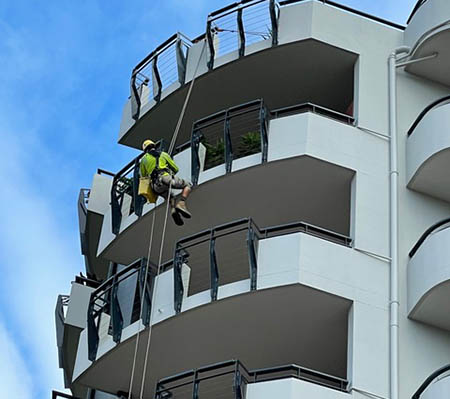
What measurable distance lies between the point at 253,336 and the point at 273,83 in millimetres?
5575

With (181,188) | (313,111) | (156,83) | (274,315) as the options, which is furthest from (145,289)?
(156,83)

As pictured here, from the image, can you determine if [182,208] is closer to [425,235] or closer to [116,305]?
[116,305]

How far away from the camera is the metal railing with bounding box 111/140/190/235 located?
2064cm

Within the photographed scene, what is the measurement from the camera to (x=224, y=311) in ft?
58.6

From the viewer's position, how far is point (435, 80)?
20.9 meters

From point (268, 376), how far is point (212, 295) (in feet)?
5.39

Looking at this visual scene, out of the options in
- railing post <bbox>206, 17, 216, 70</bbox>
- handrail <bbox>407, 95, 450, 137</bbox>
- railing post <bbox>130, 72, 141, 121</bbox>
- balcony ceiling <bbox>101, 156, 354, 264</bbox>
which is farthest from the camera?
railing post <bbox>130, 72, 141, 121</bbox>

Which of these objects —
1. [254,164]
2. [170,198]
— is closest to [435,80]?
[254,164]

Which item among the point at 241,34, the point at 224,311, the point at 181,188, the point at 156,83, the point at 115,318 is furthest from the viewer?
the point at 156,83

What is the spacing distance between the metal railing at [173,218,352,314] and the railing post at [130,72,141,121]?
4254mm

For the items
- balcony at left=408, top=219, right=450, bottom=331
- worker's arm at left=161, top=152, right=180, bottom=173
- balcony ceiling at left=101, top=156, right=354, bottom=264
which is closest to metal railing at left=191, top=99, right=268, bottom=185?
balcony ceiling at left=101, top=156, right=354, bottom=264

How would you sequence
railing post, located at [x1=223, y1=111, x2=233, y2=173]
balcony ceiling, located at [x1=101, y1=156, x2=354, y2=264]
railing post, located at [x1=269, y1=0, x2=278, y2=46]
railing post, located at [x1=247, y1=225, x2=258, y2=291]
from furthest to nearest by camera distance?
railing post, located at [x1=269, y1=0, x2=278, y2=46] → railing post, located at [x1=223, y1=111, x2=233, y2=173] → balcony ceiling, located at [x1=101, y1=156, x2=354, y2=264] → railing post, located at [x1=247, y1=225, x2=258, y2=291]

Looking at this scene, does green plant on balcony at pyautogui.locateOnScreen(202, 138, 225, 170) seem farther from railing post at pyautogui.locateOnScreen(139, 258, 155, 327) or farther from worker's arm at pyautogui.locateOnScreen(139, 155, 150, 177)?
railing post at pyautogui.locateOnScreen(139, 258, 155, 327)

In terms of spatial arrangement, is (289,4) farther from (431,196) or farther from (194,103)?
(431,196)
